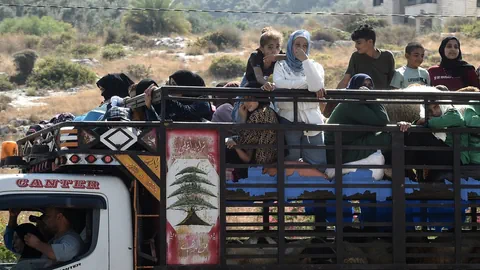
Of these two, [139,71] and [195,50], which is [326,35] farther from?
[139,71]

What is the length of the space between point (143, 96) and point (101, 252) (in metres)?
1.27

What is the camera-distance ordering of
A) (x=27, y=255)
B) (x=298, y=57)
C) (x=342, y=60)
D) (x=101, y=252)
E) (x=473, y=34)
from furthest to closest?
(x=473, y=34) → (x=342, y=60) → (x=298, y=57) → (x=27, y=255) → (x=101, y=252)

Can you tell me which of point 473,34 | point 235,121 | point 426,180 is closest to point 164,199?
point 235,121

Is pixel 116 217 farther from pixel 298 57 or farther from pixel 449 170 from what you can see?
pixel 449 170

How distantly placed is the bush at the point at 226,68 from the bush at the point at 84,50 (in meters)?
11.0

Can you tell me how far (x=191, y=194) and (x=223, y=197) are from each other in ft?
0.73

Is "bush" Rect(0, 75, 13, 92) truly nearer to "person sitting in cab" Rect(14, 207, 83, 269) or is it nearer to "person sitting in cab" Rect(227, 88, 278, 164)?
"person sitting in cab" Rect(14, 207, 83, 269)

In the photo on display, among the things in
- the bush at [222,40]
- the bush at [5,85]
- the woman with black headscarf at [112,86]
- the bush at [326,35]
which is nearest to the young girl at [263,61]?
the woman with black headscarf at [112,86]

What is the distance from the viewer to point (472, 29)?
57656 millimetres

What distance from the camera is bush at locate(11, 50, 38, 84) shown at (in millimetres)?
47969

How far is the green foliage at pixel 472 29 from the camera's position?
184 ft

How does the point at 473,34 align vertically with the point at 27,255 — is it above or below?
above

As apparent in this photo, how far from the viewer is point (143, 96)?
6465 millimetres

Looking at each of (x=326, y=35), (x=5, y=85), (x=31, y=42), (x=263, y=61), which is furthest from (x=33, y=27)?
(x=263, y=61)
